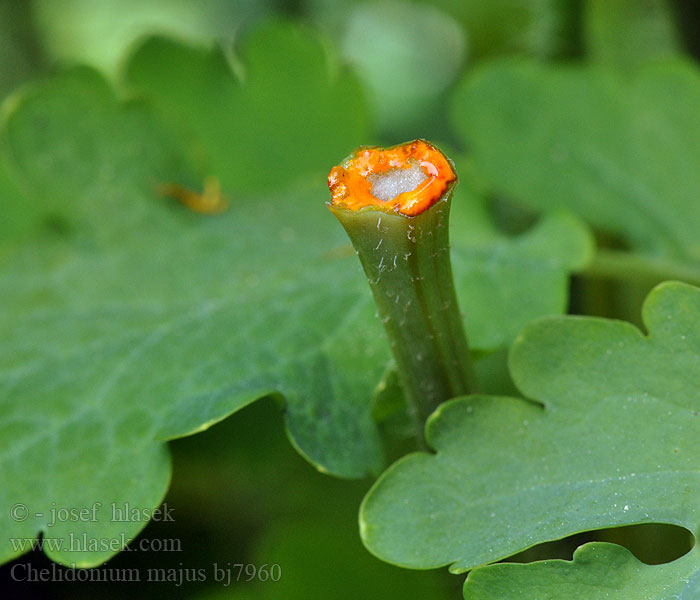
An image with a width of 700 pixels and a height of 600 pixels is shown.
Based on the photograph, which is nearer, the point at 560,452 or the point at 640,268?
the point at 560,452

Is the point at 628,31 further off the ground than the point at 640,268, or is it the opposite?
the point at 628,31

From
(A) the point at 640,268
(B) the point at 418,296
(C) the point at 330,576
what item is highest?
(B) the point at 418,296

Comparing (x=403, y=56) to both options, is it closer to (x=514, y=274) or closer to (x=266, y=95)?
(x=266, y=95)

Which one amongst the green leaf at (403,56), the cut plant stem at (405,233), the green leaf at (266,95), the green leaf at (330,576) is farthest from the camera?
the green leaf at (403,56)

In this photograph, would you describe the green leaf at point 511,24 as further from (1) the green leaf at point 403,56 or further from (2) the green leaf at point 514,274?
(2) the green leaf at point 514,274

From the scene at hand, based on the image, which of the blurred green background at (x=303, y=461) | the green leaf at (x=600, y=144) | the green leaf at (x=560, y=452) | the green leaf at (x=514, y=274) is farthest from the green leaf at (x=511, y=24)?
the green leaf at (x=560, y=452)

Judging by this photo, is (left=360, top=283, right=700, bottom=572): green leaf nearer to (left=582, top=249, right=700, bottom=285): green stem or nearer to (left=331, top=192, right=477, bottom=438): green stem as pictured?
(left=331, top=192, right=477, bottom=438): green stem

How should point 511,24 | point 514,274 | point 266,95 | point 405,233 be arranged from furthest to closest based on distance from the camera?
1. point 511,24
2. point 266,95
3. point 514,274
4. point 405,233

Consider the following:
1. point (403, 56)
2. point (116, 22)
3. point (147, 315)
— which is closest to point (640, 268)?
point (147, 315)
